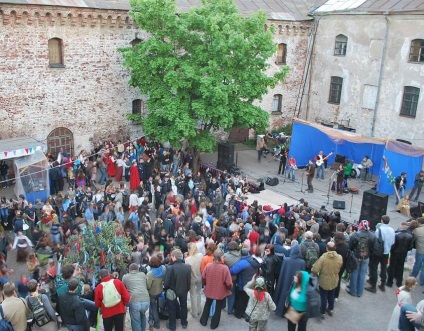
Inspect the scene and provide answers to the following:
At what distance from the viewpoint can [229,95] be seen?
19984mm

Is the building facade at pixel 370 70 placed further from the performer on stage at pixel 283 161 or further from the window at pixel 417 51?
the performer on stage at pixel 283 161

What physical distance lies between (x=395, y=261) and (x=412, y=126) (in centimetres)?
1384

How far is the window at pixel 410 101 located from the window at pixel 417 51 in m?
1.36

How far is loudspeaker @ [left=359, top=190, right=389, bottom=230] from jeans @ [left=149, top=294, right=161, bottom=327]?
9.41 metres

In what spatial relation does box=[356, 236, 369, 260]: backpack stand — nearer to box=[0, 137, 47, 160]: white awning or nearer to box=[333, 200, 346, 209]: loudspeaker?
box=[333, 200, 346, 209]: loudspeaker

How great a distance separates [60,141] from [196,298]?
13503 millimetres

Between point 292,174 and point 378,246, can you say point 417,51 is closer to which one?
point 292,174

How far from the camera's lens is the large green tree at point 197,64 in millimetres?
18797

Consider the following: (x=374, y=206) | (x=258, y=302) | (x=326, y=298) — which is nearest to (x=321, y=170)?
(x=374, y=206)

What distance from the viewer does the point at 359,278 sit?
10859 mm

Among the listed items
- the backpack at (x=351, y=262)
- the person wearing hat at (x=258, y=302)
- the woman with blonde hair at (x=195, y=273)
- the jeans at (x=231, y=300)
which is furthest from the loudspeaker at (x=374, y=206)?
the person wearing hat at (x=258, y=302)

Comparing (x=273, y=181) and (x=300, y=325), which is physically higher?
(x=300, y=325)

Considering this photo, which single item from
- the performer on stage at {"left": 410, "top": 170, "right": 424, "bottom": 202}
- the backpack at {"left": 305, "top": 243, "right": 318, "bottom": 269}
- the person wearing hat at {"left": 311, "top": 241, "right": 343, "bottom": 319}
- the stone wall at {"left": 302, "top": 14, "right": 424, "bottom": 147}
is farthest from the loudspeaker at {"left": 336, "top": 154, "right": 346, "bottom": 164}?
the backpack at {"left": 305, "top": 243, "right": 318, "bottom": 269}

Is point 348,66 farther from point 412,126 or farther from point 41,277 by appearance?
point 41,277
